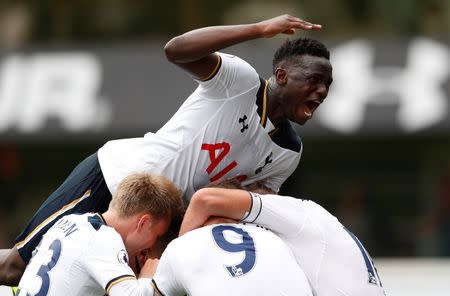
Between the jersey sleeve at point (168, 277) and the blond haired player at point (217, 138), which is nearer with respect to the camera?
the jersey sleeve at point (168, 277)

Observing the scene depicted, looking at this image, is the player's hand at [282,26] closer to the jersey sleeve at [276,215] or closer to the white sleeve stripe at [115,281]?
the jersey sleeve at [276,215]

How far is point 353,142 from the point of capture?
47.4 ft

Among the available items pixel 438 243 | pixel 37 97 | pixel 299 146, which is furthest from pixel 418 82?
pixel 299 146

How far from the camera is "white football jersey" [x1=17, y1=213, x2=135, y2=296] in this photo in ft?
14.5

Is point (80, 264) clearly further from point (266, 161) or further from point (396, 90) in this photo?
point (396, 90)

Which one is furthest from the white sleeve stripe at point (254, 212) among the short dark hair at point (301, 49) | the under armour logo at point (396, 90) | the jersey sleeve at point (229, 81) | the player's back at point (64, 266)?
the under armour logo at point (396, 90)

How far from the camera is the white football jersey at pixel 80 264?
14.5 ft

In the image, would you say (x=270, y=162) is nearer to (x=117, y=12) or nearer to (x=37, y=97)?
(x=37, y=97)

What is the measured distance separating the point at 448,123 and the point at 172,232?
25.2ft

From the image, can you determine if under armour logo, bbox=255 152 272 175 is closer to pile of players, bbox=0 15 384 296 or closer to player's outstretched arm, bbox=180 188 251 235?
pile of players, bbox=0 15 384 296

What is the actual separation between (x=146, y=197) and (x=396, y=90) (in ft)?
26.0

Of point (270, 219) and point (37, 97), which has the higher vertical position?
point (270, 219)

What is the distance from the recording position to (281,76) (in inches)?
195

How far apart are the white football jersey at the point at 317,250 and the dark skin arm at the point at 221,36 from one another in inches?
25.7
